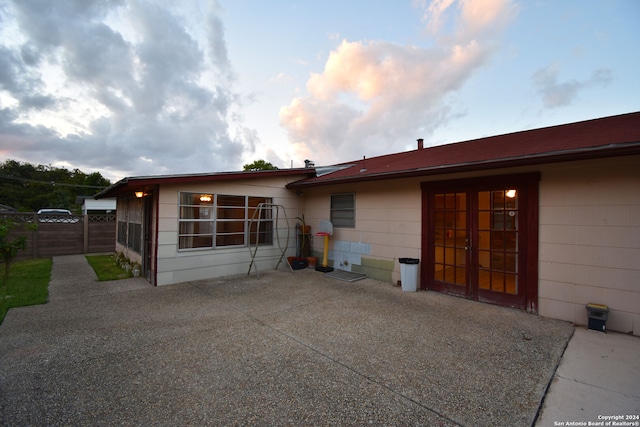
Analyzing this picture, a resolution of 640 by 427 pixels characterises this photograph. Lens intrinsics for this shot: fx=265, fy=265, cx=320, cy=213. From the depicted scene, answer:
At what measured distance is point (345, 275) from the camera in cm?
620

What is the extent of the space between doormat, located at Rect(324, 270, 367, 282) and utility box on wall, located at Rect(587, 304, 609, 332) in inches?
143

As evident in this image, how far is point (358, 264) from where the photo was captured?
632cm

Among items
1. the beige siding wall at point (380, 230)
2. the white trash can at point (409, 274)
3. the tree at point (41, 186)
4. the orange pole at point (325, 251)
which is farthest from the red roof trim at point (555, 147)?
the tree at point (41, 186)

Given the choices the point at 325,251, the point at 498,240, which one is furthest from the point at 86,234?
the point at 498,240

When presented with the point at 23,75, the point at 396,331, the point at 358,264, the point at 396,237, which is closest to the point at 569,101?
the point at 396,237

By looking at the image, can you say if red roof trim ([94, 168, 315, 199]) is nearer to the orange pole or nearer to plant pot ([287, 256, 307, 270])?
the orange pole

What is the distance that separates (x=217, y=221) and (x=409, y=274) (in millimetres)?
4326

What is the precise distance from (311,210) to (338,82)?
4.86 meters

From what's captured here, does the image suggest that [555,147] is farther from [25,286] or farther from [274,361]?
[25,286]

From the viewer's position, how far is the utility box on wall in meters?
3.26

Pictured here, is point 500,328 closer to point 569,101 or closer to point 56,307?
point 56,307

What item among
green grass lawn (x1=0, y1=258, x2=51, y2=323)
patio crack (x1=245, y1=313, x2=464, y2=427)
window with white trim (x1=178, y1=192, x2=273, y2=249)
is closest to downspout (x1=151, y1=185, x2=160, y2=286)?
window with white trim (x1=178, y1=192, x2=273, y2=249)

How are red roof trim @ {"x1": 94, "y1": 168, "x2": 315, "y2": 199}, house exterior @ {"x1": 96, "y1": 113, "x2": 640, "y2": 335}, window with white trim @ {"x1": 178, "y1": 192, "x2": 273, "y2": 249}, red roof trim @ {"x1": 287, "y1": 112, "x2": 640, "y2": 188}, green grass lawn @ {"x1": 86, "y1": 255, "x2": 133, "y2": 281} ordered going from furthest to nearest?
green grass lawn @ {"x1": 86, "y1": 255, "x2": 133, "y2": 281} → window with white trim @ {"x1": 178, "y1": 192, "x2": 273, "y2": 249} → red roof trim @ {"x1": 94, "y1": 168, "x2": 315, "y2": 199} → house exterior @ {"x1": 96, "y1": 113, "x2": 640, "y2": 335} → red roof trim @ {"x1": 287, "y1": 112, "x2": 640, "y2": 188}

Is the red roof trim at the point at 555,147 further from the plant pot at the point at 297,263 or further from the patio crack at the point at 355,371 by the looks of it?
the patio crack at the point at 355,371
